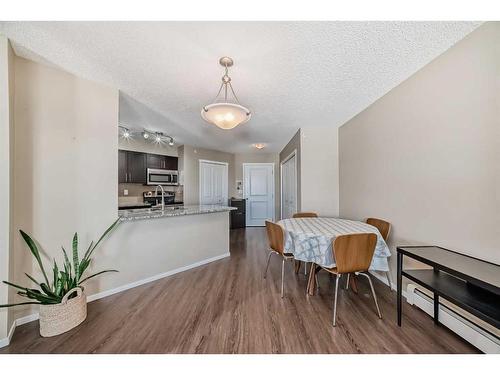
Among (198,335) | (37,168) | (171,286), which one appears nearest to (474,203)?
(198,335)

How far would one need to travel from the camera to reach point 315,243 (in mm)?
1781

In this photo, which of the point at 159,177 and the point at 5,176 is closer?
the point at 5,176

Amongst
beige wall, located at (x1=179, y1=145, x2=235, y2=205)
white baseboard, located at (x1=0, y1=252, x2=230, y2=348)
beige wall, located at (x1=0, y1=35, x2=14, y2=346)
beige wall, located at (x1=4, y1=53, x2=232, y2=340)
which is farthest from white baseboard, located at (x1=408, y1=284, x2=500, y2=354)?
beige wall, located at (x1=179, y1=145, x2=235, y2=205)

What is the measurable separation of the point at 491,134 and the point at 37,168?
Result: 11.7ft

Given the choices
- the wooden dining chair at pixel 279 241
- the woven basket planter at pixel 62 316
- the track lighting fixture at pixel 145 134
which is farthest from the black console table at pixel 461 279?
the track lighting fixture at pixel 145 134

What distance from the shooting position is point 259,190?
19.5ft

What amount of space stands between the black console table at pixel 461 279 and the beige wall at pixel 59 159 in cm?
284

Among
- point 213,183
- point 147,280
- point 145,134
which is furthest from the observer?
point 213,183

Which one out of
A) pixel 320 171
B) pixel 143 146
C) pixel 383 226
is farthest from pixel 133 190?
pixel 383 226

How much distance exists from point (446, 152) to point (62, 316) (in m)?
3.36

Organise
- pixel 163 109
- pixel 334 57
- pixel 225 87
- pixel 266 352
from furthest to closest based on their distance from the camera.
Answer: pixel 163 109
pixel 225 87
pixel 334 57
pixel 266 352

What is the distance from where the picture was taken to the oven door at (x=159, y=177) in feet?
14.0

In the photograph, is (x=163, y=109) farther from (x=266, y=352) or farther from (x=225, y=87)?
(x=266, y=352)

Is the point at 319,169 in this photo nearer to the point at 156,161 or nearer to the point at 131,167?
the point at 156,161
